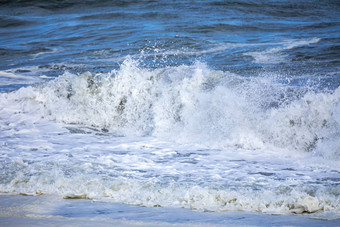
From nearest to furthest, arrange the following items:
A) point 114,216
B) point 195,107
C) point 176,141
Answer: point 114,216
point 176,141
point 195,107

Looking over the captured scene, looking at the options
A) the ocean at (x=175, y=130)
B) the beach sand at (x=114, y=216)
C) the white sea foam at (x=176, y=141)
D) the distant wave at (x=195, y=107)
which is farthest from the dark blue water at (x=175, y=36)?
the beach sand at (x=114, y=216)

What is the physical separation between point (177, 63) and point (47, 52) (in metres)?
5.50

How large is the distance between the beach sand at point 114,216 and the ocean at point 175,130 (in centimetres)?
2

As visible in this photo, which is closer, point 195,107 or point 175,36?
point 195,107

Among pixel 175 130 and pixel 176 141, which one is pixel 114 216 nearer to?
pixel 176 141

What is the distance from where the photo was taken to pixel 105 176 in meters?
5.00

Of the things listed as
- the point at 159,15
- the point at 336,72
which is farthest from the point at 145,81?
the point at 159,15

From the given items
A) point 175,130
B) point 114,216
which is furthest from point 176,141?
point 114,216

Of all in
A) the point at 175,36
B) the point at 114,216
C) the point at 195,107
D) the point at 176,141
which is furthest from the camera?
the point at 175,36

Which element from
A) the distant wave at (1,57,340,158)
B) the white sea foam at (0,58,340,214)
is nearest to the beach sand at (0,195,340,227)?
the white sea foam at (0,58,340,214)

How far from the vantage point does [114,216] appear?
149 inches

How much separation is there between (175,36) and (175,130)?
8.51 m

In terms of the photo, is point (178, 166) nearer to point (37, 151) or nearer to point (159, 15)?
point (37, 151)

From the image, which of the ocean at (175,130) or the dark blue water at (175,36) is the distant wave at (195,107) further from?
the dark blue water at (175,36)
